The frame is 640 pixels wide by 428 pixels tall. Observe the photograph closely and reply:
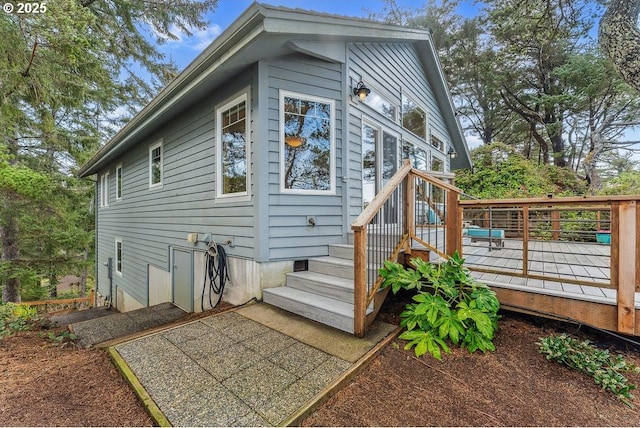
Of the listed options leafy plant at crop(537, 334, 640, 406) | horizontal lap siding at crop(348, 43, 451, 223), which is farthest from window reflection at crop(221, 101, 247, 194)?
leafy plant at crop(537, 334, 640, 406)

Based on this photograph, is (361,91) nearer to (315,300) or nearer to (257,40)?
(257,40)

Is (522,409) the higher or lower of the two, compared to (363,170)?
lower

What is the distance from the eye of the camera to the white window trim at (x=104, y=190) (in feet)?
33.7

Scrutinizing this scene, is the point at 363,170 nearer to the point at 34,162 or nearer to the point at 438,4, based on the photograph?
the point at 34,162

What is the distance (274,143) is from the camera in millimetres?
3869

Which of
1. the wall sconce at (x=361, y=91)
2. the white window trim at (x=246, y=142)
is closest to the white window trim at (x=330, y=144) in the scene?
the white window trim at (x=246, y=142)

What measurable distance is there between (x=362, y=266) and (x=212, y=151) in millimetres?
3390

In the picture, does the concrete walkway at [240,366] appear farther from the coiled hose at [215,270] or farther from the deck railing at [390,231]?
the coiled hose at [215,270]

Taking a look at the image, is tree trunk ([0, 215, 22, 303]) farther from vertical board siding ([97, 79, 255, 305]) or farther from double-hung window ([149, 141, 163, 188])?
double-hung window ([149, 141, 163, 188])

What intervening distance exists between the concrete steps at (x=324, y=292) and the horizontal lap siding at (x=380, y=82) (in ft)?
3.30

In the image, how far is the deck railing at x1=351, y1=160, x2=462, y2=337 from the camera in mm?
2582

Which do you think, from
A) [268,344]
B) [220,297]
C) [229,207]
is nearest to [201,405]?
[268,344]

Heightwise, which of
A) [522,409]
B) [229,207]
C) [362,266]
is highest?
[229,207]

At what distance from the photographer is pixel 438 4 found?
15.8m
